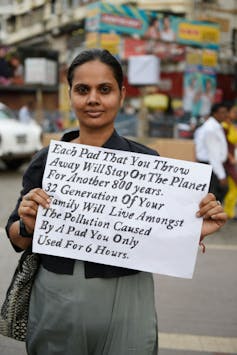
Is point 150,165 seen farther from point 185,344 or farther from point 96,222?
point 185,344

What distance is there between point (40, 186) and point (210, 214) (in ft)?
1.98

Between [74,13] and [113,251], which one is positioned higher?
[74,13]

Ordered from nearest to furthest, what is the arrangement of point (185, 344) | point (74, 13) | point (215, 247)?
point (185, 344) < point (215, 247) < point (74, 13)

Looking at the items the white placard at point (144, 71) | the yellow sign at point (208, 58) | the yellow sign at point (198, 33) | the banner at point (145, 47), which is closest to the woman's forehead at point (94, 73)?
the white placard at point (144, 71)

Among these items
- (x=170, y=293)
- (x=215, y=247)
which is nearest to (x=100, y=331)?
(x=170, y=293)

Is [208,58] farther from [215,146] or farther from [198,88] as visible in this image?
[215,146]

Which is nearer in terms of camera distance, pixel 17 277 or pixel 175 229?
pixel 175 229

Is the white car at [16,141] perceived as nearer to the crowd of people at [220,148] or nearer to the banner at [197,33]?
the crowd of people at [220,148]

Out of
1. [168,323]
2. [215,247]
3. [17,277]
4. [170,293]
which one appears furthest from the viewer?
[215,247]

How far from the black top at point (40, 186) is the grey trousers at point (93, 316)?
0.07 feet

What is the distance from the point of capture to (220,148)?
723cm

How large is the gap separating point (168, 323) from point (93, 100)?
102 inches

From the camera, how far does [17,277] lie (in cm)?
213

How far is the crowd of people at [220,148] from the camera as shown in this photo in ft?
23.5
